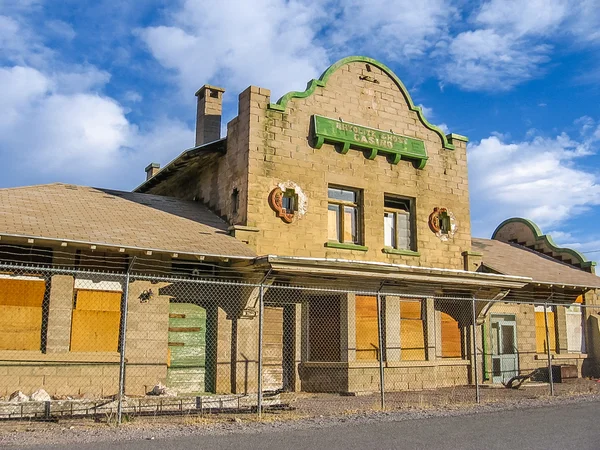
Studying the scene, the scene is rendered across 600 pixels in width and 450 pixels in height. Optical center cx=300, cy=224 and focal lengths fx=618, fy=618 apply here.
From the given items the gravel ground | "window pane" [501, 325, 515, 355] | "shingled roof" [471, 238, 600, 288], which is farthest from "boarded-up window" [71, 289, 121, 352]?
"window pane" [501, 325, 515, 355]

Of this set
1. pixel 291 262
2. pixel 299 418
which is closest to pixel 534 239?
pixel 291 262

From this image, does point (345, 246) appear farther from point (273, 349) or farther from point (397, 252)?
point (273, 349)

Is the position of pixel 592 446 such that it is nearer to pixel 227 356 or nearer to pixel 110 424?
pixel 110 424

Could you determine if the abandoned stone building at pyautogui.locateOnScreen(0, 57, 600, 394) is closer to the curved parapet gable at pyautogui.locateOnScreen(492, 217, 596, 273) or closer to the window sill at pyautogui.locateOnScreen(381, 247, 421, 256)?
the window sill at pyautogui.locateOnScreen(381, 247, 421, 256)

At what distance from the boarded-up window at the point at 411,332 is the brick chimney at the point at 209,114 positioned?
26.4ft

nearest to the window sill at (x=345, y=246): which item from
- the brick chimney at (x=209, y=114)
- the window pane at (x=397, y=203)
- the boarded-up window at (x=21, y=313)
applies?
the window pane at (x=397, y=203)

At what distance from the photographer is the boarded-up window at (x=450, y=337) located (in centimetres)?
1736

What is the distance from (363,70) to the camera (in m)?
17.6

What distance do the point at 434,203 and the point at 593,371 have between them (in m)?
8.90

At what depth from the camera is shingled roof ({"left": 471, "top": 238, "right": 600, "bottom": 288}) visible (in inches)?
752

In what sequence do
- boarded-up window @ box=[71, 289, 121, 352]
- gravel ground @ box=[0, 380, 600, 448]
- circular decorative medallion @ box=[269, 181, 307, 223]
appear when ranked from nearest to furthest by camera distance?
gravel ground @ box=[0, 380, 600, 448] → boarded-up window @ box=[71, 289, 121, 352] → circular decorative medallion @ box=[269, 181, 307, 223]

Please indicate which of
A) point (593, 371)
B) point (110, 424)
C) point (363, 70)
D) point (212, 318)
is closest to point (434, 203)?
point (363, 70)

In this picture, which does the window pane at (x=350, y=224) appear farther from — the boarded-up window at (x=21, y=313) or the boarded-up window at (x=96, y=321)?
the boarded-up window at (x=21, y=313)

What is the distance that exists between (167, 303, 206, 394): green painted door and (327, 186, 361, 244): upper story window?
4225mm
